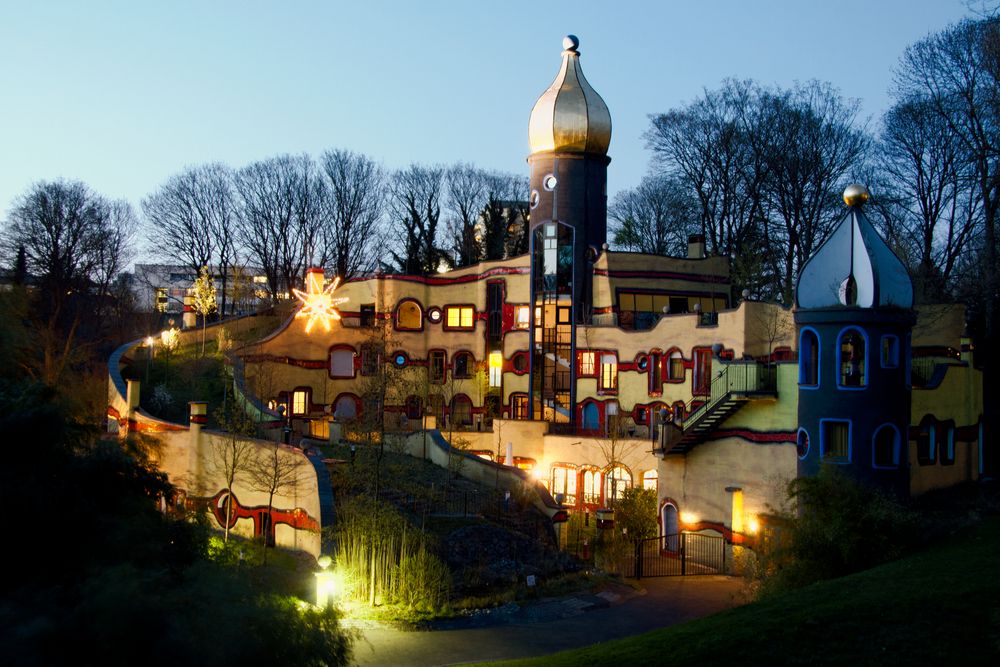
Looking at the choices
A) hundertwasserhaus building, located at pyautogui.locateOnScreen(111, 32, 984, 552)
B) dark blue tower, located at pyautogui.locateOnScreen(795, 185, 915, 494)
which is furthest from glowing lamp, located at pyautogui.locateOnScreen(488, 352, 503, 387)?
dark blue tower, located at pyautogui.locateOnScreen(795, 185, 915, 494)

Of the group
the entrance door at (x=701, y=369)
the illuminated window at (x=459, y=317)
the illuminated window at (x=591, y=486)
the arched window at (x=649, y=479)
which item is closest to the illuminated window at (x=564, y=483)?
the illuminated window at (x=591, y=486)

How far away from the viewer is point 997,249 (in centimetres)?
3005

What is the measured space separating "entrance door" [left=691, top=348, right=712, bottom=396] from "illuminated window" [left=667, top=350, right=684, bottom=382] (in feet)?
3.03

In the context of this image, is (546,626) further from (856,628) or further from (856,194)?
(856,194)

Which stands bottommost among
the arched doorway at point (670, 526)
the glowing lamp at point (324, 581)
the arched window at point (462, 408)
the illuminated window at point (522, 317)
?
the arched doorway at point (670, 526)

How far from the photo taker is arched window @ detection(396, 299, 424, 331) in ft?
147

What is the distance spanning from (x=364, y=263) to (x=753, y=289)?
25.2 meters

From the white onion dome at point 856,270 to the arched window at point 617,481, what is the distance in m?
11.7

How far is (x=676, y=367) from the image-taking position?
36469mm

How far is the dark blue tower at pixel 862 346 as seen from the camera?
22.7 m

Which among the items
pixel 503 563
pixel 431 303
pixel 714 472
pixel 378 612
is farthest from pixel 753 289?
pixel 378 612

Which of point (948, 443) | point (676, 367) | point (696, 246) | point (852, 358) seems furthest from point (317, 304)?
point (948, 443)

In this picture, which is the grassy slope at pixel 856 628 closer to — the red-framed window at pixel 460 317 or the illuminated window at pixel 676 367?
the illuminated window at pixel 676 367

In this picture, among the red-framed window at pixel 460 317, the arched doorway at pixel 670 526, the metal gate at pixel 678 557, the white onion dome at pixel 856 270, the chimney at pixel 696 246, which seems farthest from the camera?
the red-framed window at pixel 460 317
